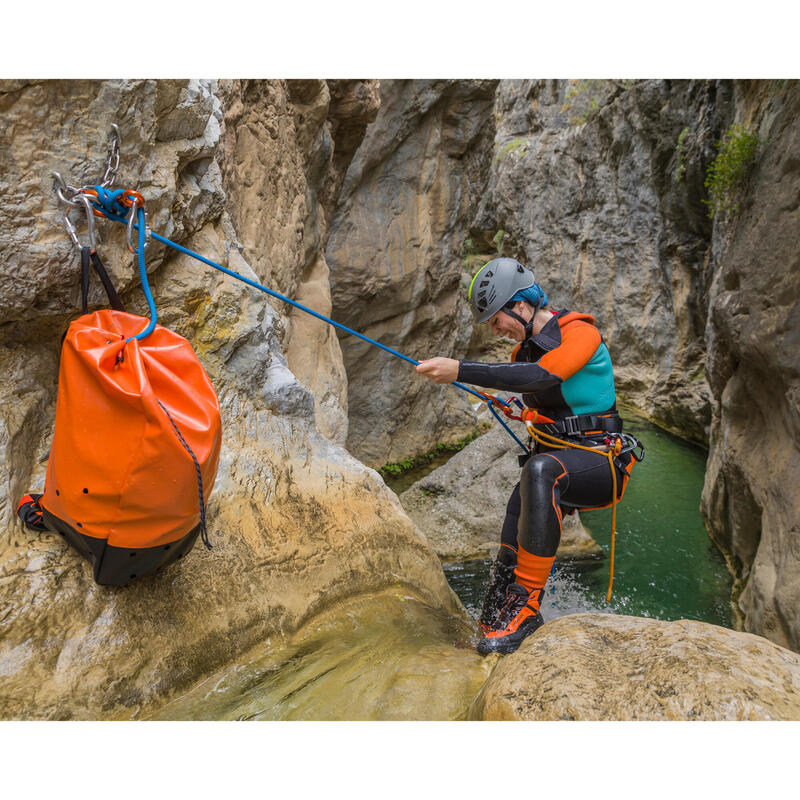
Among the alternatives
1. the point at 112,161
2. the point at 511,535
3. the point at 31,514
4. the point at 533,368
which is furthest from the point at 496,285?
the point at 31,514

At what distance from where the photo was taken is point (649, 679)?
191 cm

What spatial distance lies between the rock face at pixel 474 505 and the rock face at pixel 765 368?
1.74 m

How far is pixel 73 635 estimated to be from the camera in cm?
200

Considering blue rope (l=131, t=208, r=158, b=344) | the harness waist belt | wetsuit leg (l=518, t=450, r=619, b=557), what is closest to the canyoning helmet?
the harness waist belt

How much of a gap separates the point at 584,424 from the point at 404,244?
704cm

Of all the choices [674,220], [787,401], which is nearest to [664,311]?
[674,220]

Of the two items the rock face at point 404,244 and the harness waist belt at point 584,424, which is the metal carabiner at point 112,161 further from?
the rock face at point 404,244

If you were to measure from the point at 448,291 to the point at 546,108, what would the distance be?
1147 cm

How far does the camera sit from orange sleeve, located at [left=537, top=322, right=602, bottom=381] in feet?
9.87

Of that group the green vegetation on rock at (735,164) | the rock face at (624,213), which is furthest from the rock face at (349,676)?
the rock face at (624,213)

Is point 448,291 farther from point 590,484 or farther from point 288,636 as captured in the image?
point 288,636

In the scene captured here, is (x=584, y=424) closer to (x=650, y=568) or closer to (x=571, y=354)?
(x=571, y=354)

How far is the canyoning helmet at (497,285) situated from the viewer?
3201 mm

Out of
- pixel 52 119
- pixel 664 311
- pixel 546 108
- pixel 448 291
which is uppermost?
pixel 546 108
